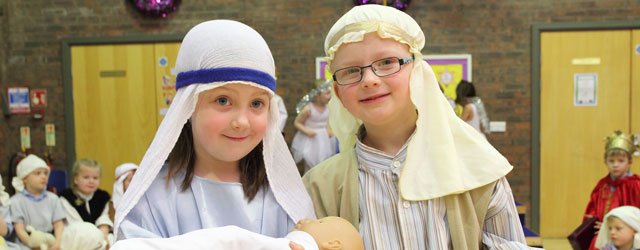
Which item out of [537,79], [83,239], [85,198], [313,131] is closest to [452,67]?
[537,79]

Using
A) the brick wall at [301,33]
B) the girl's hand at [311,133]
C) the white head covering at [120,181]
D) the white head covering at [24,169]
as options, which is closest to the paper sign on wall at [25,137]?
the brick wall at [301,33]

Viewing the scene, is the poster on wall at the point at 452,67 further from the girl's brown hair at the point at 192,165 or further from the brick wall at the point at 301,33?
the girl's brown hair at the point at 192,165

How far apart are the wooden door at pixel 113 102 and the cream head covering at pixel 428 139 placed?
5554mm

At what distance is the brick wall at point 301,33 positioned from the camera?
6359mm

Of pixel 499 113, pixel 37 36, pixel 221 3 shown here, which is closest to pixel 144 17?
pixel 221 3

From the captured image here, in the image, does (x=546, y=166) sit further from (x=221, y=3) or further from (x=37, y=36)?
(x=37, y=36)

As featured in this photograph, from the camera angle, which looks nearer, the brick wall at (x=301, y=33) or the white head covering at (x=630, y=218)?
the white head covering at (x=630, y=218)

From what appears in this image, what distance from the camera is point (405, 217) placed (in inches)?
65.7

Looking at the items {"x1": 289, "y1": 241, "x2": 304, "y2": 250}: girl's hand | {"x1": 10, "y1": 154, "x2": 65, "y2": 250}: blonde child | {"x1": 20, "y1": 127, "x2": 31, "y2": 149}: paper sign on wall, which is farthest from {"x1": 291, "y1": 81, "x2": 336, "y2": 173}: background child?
{"x1": 289, "y1": 241, "x2": 304, "y2": 250}: girl's hand

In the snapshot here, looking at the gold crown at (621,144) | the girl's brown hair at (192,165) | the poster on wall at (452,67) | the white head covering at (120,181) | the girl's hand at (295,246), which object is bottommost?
the white head covering at (120,181)

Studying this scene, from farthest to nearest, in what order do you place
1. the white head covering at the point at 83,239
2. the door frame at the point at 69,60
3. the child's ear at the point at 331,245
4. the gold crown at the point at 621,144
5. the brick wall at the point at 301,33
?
the door frame at the point at 69,60, the brick wall at the point at 301,33, the gold crown at the point at 621,144, the white head covering at the point at 83,239, the child's ear at the point at 331,245

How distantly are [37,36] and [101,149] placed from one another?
1565 mm

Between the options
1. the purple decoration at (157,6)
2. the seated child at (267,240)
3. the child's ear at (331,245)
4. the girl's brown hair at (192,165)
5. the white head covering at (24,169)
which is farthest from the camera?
the purple decoration at (157,6)

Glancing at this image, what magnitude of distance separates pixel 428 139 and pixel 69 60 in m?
6.24
